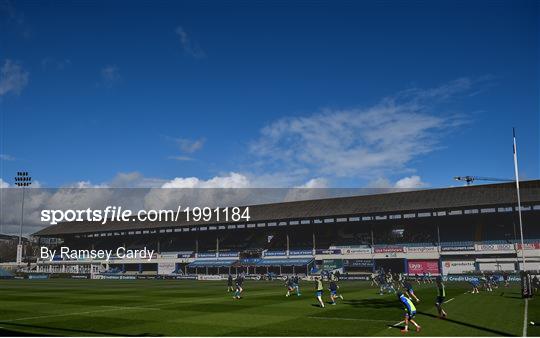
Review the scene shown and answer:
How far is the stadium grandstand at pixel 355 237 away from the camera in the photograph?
71.8 meters

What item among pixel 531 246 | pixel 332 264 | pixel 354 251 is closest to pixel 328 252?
pixel 332 264

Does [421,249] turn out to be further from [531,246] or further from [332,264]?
[531,246]

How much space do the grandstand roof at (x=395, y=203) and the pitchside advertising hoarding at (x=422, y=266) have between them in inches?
328

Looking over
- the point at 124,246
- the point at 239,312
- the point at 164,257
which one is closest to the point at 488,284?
the point at 239,312

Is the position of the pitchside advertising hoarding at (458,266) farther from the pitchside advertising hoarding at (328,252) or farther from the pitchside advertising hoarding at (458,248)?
the pitchside advertising hoarding at (328,252)

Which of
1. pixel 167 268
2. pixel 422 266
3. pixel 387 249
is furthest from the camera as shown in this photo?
pixel 167 268

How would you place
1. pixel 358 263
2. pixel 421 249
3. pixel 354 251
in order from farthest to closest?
pixel 354 251, pixel 358 263, pixel 421 249

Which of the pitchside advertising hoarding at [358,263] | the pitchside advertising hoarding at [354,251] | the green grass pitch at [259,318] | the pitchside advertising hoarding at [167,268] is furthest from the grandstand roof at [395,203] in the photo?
the green grass pitch at [259,318]

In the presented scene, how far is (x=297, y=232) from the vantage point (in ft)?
311

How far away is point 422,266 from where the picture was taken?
7538cm

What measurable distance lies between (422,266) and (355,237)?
15.0 meters

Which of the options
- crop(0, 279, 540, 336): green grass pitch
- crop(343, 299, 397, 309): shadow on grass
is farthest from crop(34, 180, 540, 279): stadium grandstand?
crop(0, 279, 540, 336): green grass pitch

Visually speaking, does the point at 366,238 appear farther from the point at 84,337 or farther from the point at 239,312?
the point at 84,337

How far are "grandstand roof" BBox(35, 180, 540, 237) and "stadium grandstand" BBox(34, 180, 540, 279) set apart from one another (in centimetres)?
18
